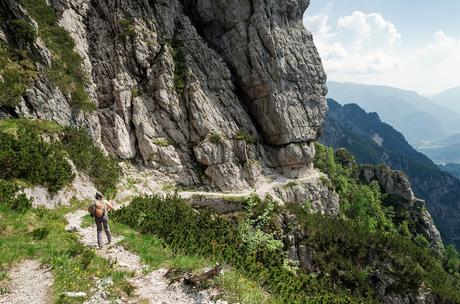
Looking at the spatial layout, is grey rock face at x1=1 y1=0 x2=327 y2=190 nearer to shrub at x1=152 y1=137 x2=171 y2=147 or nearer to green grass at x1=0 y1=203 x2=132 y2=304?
shrub at x1=152 y1=137 x2=171 y2=147

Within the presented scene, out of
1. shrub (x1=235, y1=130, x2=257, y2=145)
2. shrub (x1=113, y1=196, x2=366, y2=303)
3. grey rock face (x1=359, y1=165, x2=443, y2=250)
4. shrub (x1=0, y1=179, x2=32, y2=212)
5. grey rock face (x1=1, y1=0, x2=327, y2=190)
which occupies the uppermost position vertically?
grey rock face (x1=1, y1=0, x2=327, y2=190)

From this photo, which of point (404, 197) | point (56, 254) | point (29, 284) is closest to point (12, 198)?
point (56, 254)

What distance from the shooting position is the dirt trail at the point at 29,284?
10.6 metres

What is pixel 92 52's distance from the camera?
51000 millimetres

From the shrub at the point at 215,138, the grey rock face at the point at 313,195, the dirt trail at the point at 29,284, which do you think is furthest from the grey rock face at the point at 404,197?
the dirt trail at the point at 29,284

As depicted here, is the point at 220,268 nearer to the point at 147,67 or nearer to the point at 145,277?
the point at 145,277

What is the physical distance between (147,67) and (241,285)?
157 ft

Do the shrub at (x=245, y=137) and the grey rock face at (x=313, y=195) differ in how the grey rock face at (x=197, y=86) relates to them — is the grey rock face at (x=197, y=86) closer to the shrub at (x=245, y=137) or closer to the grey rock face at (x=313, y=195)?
the shrub at (x=245, y=137)

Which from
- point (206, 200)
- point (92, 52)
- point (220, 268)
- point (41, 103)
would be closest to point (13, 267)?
point (220, 268)

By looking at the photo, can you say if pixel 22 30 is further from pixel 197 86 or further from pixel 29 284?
pixel 29 284

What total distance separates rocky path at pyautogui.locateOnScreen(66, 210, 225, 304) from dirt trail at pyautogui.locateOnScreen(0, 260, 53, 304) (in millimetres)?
1732

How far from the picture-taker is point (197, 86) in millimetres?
57375

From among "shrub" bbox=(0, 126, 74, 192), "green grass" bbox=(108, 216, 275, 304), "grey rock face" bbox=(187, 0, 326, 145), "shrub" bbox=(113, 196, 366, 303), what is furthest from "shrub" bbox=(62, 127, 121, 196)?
"grey rock face" bbox=(187, 0, 326, 145)

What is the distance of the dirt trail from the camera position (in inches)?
418
